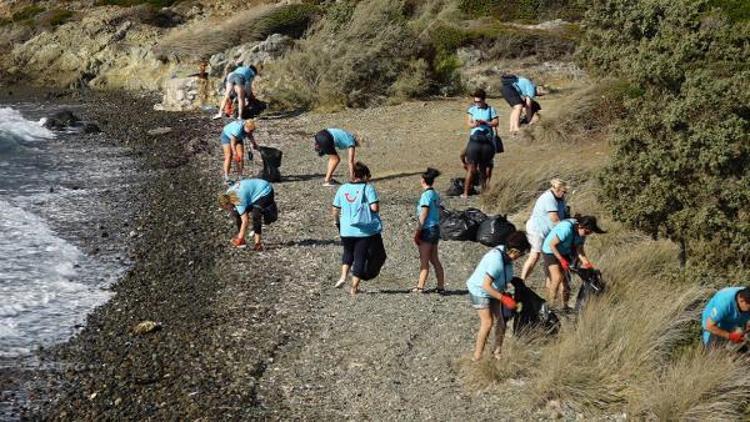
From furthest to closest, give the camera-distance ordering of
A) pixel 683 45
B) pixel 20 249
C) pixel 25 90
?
pixel 25 90
pixel 20 249
pixel 683 45

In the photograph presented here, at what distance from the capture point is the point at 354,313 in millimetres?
10953

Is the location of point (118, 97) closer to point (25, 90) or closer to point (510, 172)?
point (25, 90)

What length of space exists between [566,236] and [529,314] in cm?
137

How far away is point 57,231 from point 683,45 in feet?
33.2

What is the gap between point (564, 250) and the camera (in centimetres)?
1027

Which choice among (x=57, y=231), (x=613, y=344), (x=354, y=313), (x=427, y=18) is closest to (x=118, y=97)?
(x=427, y=18)

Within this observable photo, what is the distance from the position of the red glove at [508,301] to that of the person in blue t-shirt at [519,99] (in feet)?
36.7

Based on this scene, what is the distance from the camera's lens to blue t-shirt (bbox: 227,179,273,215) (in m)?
13.4

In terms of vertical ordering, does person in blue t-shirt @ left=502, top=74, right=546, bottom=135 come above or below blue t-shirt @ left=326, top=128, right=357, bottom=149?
above

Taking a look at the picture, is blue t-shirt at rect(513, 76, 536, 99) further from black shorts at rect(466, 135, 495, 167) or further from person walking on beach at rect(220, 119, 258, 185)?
person walking on beach at rect(220, 119, 258, 185)

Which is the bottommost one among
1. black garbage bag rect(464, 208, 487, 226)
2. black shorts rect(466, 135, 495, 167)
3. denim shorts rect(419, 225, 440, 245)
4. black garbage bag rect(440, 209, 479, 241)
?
black garbage bag rect(440, 209, 479, 241)

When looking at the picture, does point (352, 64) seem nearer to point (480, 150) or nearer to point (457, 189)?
point (457, 189)

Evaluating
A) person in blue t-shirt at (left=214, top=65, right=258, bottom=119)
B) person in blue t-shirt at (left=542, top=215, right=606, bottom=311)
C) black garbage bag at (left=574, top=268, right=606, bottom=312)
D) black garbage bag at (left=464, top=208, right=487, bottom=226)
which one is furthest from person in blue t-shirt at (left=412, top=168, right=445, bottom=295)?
person in blue t-shirt at (left=214, top=65, right=258, bottom=119)

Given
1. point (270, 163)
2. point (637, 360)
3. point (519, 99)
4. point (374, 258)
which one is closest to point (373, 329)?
point (374, 258)
